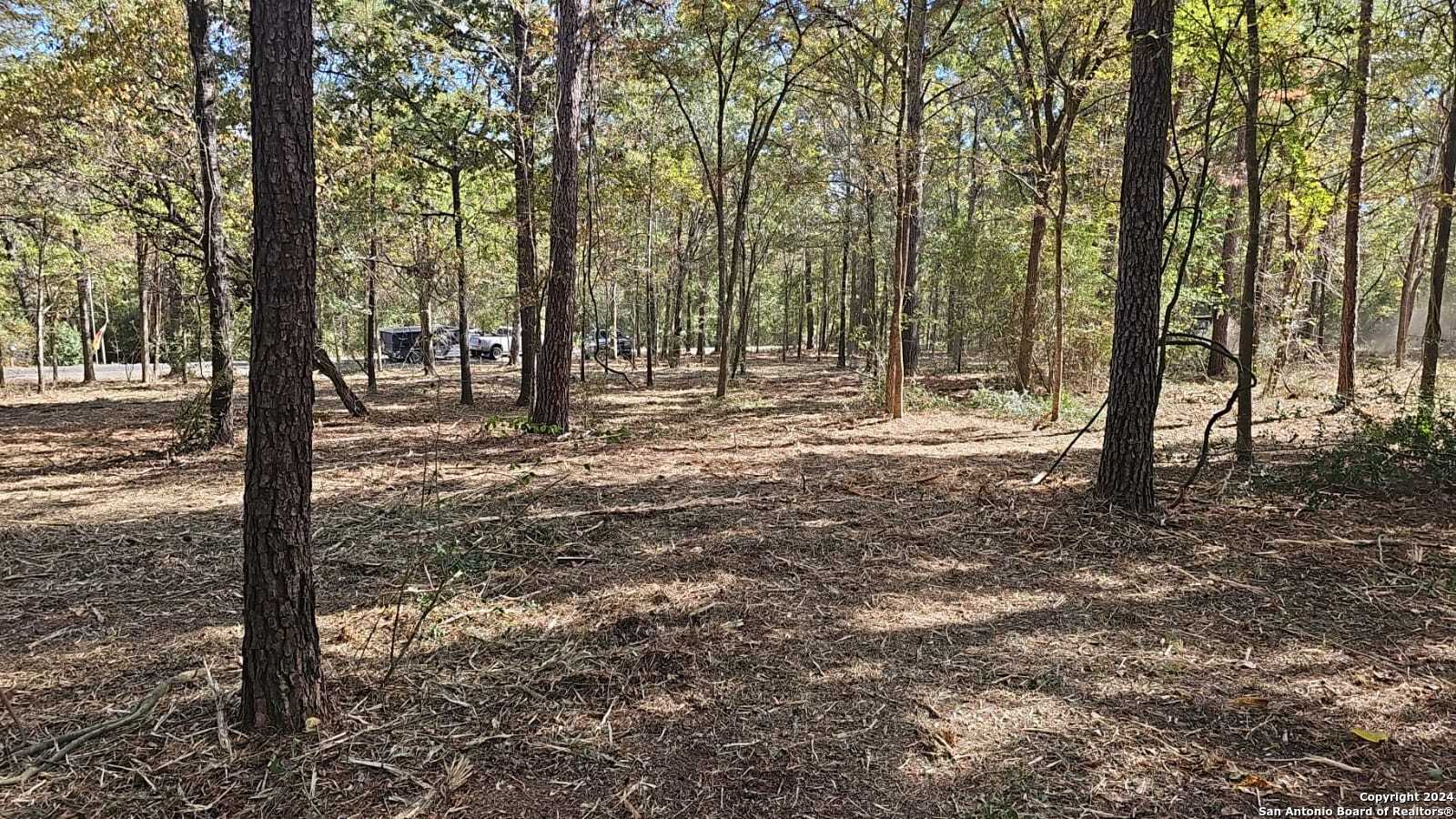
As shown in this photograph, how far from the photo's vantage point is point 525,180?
32.9ft

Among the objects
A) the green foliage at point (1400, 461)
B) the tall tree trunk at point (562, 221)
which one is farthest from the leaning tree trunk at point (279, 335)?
the green foliage at point (1400, 461)

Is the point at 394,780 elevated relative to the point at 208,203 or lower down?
lower down

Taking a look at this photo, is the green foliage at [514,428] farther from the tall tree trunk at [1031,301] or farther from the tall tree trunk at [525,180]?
the tall tree trunk at [1031,301]

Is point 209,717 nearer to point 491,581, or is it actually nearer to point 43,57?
point 491,581

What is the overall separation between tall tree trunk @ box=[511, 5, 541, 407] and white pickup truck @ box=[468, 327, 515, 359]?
67.2ft

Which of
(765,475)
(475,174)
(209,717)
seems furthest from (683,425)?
(209,717)

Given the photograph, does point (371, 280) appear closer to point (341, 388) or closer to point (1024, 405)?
point (341, 388)

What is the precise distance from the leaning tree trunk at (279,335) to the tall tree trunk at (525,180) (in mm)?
7017

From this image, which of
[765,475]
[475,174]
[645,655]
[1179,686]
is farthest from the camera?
[475,174]

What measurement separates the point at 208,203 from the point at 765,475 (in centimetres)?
683

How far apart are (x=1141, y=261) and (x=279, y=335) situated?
4.99m

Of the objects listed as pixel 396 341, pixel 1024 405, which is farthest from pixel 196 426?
pixel 396 341

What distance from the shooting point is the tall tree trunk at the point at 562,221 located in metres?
8.00

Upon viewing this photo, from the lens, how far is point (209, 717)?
2.44 meters
